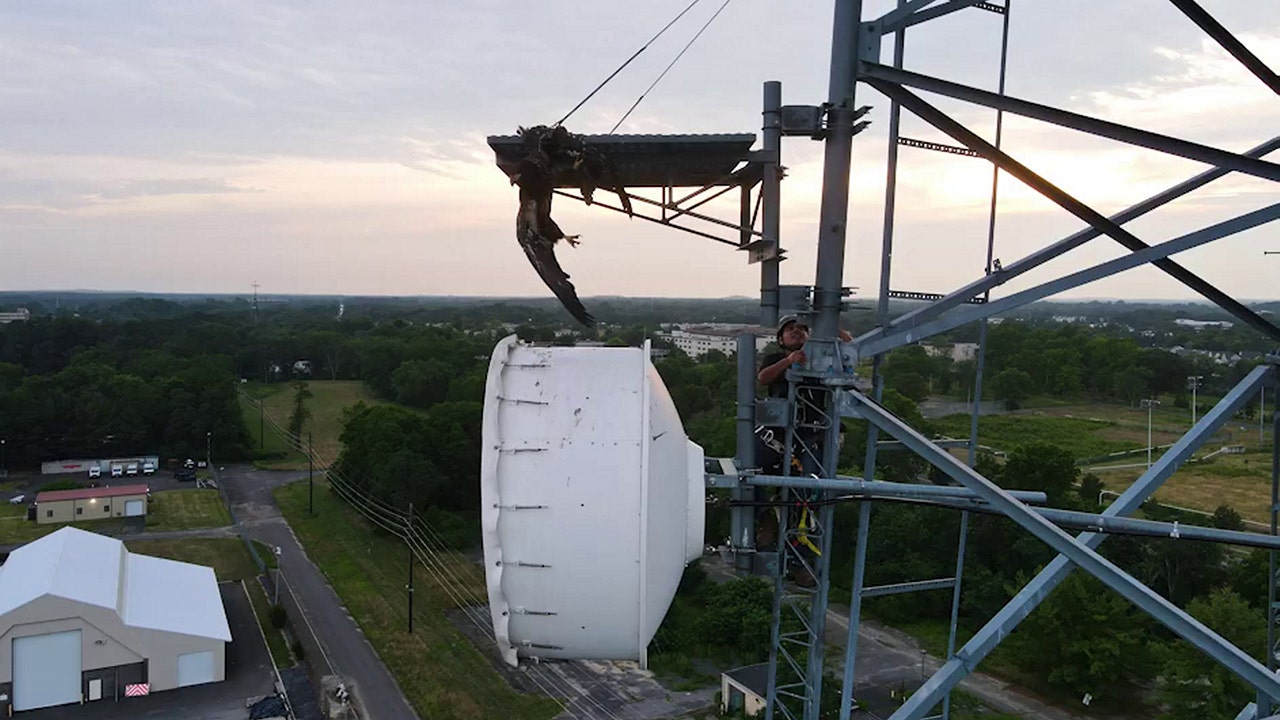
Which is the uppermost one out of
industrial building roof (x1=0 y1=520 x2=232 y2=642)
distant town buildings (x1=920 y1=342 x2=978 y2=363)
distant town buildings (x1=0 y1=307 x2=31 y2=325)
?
distant town buildings (x1=920 y1=342 x2=978 y2=363)

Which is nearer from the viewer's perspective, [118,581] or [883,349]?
[883,349]

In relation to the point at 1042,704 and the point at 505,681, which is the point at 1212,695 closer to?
the point at 1042,704

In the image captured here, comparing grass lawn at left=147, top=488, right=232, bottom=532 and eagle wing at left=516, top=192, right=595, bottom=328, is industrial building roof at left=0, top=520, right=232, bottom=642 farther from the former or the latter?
eagle wing at left=516, top=192, right=595, bottom=328

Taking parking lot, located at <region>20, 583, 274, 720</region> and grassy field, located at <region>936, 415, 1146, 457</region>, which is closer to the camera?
parking lot, located at <region>20, 583, 274, 720</region>

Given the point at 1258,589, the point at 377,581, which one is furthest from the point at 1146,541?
the point at 377,581

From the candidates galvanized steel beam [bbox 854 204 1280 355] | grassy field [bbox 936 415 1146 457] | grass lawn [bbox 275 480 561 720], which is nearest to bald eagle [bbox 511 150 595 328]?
galvanized steel beam [bbox 854 204 1280 355]

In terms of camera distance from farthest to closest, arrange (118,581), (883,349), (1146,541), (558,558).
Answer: (1146,541) < (118,581) < (883,349) < (558,558)

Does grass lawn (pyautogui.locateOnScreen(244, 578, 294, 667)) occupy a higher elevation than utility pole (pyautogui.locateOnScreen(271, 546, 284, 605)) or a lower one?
lower
